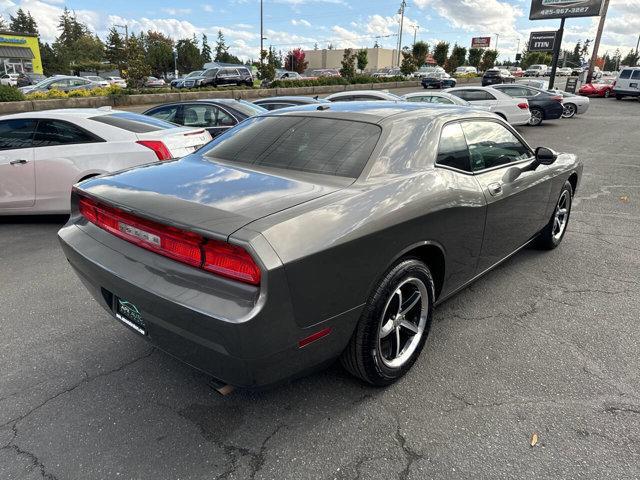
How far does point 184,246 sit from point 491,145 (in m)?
2.52

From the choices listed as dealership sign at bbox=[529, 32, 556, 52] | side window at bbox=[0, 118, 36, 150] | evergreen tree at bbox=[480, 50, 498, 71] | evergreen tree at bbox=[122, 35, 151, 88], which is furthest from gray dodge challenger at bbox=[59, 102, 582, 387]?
evergreen tree at bbox=[480, 50, 498, 71]

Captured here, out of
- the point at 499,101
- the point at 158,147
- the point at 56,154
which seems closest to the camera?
the point at 56,154

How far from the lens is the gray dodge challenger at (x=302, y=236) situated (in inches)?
73.3

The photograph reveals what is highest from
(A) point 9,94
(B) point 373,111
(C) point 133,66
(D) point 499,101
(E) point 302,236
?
(C) point 133,66

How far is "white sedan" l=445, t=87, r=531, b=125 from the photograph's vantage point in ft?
46.6

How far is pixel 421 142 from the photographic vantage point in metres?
2.77

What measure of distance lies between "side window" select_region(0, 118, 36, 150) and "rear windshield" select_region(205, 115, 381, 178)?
130 inches

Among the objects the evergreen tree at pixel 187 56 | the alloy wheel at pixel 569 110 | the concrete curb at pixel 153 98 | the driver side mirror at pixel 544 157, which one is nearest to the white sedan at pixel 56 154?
the driver side mirror at pixel 544 157

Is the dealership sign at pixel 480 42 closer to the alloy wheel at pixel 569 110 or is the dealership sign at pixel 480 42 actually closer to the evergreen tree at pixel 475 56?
the evergreen tree at pixel 475 56

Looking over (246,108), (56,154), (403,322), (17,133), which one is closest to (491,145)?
(403,322)

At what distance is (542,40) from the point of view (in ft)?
102

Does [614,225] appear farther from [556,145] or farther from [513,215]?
[556,145]

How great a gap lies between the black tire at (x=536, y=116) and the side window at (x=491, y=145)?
14.7 metres

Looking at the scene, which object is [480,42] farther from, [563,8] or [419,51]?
[563,8]
